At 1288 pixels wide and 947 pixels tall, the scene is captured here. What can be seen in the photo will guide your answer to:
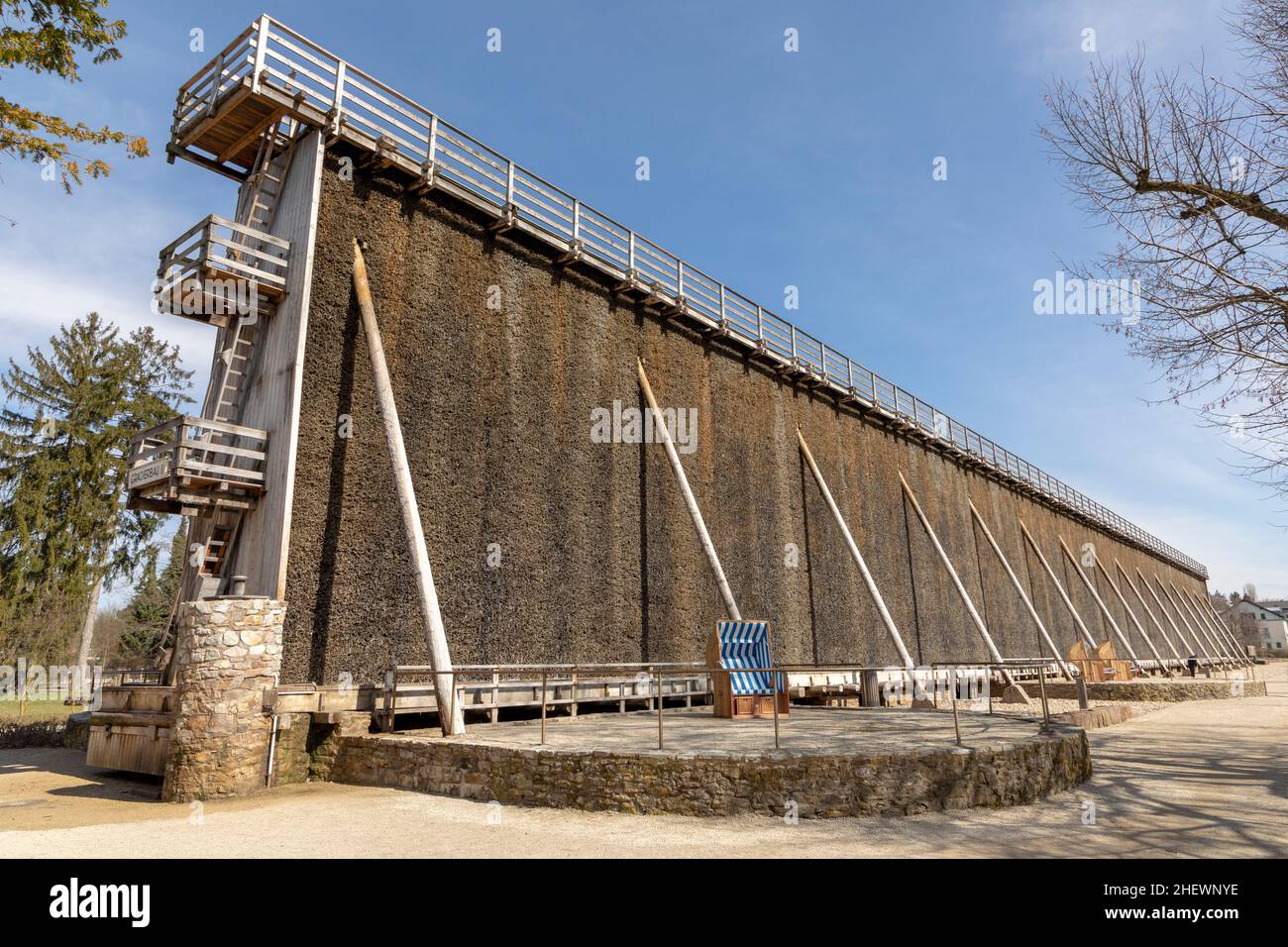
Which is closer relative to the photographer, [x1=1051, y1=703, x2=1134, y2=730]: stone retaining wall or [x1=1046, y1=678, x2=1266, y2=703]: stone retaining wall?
[x1=1051, y1=703, x2=1134, y2=730]: stone retaining wall

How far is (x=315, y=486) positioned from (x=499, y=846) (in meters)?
6.95

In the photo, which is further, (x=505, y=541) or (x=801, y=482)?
(x=801, y=482)

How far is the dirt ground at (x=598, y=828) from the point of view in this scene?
247 inches

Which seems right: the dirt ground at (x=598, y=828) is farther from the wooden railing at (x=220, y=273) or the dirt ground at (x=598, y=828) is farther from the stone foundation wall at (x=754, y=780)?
the wooden railing at (x=220, y=273)

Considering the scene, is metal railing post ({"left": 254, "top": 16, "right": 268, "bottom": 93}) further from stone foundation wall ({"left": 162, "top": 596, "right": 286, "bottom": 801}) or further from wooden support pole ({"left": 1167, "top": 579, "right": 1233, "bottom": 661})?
wooden support pole ({"left": 1167, "top": 579, "right": 1233, "bottom": 661})

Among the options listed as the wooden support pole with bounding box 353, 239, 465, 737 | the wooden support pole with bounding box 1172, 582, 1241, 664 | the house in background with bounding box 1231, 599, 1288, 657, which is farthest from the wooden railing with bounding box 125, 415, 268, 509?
the house in background with bounding box 1231, 599, 1288, 657

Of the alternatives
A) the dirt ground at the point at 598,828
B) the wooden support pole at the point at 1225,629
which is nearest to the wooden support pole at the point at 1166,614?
the wooden support pole at the point at 1225,629

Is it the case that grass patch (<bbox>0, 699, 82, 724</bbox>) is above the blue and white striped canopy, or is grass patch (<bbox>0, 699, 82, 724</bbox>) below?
below

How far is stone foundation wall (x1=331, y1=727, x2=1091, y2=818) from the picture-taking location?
746 cm

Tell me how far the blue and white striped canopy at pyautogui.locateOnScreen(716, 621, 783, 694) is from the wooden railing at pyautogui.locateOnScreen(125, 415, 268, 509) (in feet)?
26.1

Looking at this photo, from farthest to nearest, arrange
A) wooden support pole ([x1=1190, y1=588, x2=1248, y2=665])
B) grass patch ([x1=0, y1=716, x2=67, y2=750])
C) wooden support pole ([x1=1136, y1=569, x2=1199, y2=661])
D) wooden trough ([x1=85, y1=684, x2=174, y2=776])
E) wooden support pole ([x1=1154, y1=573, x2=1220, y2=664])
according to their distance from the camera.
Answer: wooden support pole ([x1=1190, y1=588, x2=1248, y2=665]) → wooden support pole ([x1=1154, y1=573, x2=1220, y2=664]) → wooden support pole ([x1=1136, y1=569, x2=1199, y2=661]) → grass patch ([x1=0, y1=716, x2=67, y2=750]) → wooden trough ([x1=85, y1=684, x2=174, y2=776])
